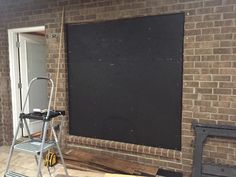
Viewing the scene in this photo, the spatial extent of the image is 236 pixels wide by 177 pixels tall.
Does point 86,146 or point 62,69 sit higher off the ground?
point 62,69

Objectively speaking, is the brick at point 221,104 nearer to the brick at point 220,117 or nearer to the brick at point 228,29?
the brick at point 220,117

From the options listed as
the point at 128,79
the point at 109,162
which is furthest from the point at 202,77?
the point at 109,162

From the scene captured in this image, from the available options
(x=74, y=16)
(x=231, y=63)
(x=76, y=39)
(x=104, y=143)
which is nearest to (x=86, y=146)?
(x=104, y=143)

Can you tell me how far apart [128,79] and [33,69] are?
2321 mm

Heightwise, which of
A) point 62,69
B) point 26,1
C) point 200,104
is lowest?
point 200,104

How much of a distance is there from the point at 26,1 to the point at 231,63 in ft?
10.9

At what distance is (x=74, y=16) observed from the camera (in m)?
3.74

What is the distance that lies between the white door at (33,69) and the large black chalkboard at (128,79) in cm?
120

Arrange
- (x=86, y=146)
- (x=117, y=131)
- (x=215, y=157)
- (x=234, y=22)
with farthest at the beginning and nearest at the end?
(x=86, y=146), (x=117, y=131), (x=215, y=157), (x=234, y=22)

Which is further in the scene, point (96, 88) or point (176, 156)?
point (96, 88)

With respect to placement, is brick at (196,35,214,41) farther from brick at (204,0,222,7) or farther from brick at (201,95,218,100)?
brick at (201,95,218,100)

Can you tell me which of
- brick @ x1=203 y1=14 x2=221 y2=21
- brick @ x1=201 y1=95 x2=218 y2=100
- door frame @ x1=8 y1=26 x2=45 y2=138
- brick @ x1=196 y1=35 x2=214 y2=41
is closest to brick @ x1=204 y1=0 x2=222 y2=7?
brick @ x1=203 y1=14 x2=221 y2=21

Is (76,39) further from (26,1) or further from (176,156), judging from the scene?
(176,156)

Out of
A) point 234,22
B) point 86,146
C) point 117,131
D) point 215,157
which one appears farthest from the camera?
point 86,146
